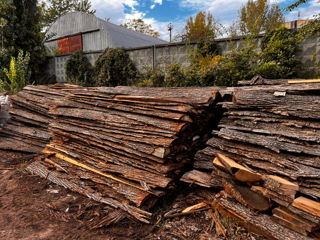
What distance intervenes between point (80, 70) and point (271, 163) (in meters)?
9.48

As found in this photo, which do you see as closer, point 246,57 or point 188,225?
point 188,225

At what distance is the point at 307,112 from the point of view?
2.32 meters

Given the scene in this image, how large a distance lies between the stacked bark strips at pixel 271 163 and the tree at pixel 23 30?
11.4m

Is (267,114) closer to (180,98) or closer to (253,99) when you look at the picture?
(253,99)

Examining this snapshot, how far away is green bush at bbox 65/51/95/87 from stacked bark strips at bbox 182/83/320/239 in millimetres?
8149

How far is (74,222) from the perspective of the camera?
2.54 meters

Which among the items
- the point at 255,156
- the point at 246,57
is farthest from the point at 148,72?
the point at 255,156

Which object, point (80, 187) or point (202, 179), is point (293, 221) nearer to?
point (202, 179)

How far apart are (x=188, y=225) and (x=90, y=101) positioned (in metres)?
2.68

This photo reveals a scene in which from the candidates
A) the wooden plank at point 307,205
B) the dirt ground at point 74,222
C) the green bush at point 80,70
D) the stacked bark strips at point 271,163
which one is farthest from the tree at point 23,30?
the wooden plank at point 307,205

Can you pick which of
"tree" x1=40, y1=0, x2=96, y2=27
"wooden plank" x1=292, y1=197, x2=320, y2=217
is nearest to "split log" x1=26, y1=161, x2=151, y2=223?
"wooden plank" x1=292, y1=197, x2=320, y2=217

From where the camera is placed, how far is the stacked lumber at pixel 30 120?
4.78 meters

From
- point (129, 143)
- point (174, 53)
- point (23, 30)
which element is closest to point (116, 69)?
point (174, 53)

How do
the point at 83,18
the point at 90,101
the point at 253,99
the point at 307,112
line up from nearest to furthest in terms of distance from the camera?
1. the point at 307,112
2. the point at 253,99
3. the point at 90,101
4. the point at 83,18
